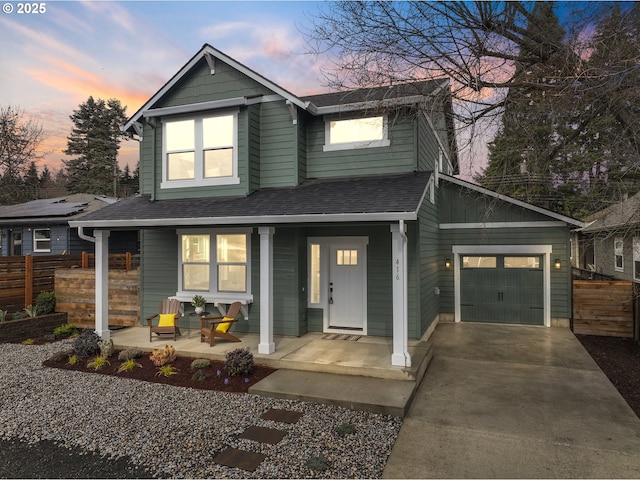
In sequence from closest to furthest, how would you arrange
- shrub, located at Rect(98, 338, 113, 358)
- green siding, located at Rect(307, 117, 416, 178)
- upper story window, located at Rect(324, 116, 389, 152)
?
shrub, located at Rect(98, 338, 113, 358) → green siding, located at Rect(307, 117, 416, 178) → upper story window, located at Rect(324, 116, 389, 152)

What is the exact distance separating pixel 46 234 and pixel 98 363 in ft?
42.3

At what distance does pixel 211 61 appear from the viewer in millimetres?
8984

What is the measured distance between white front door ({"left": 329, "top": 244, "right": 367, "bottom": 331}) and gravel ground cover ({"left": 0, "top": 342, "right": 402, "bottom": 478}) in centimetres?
346

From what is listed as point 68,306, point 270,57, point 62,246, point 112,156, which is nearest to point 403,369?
point 270,57

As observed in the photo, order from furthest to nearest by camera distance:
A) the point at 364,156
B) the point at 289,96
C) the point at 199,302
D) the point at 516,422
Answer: the point at 364,156 < the point at 199,302 < the point at 289,96 < the point at 516,422

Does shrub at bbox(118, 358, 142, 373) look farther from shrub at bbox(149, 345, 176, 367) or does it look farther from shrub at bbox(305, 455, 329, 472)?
shrub at bbox(305, 455, 329, 472)

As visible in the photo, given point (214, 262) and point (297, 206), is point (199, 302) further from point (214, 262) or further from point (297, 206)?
point (297, 206)

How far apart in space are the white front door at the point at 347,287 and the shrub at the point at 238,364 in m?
2.77

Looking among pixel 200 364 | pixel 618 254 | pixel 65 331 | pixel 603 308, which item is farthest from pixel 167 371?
pixel 618 254

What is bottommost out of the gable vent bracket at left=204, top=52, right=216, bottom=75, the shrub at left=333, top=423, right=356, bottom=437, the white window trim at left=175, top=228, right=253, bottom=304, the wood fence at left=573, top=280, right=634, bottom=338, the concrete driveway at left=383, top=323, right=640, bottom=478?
the concrete driveway at left=383, top=323, right=640, bottom=478

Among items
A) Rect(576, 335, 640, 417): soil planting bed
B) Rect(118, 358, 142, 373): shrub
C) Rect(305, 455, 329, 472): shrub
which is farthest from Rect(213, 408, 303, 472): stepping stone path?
Rect(576, 335, 640, 417): soil planting bed

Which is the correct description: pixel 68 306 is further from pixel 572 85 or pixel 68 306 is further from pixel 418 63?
pixel 572 85

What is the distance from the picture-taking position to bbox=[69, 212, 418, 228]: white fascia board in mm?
6020

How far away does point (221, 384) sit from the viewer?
19.7 feet
